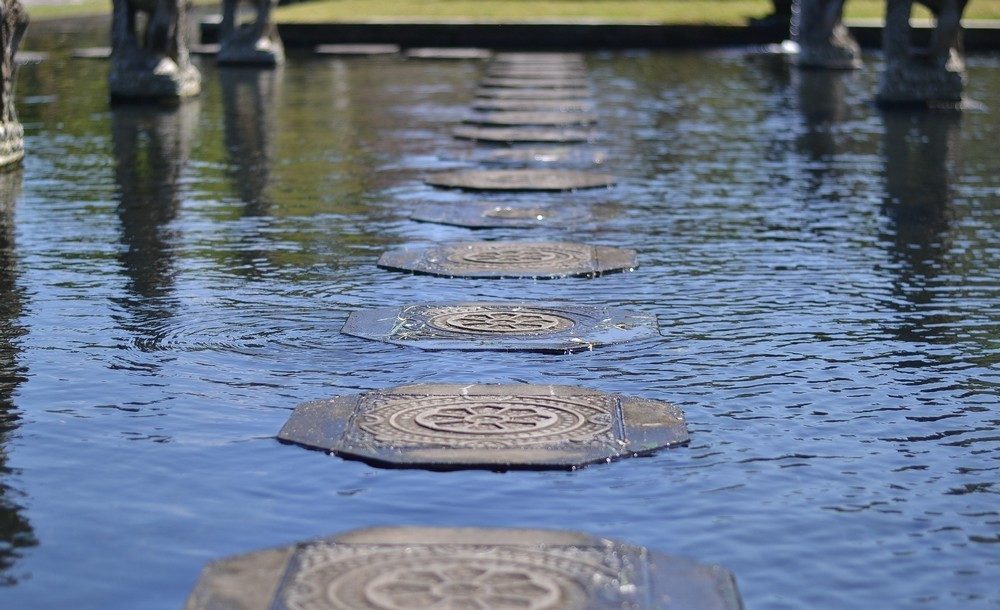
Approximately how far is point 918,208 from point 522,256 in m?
3.18

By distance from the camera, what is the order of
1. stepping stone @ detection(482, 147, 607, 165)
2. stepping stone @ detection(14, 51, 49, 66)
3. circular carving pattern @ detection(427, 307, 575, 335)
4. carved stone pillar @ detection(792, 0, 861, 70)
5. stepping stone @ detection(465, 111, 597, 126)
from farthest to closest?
1. carved stone pillar @ detection(792, 0, 861, 70)
2. stepping stone @ detection(14, 51, 49, 66)
3. stepping stone @ detection(465, 111, 597, 126)
4. stepping stone @ detection(482, 147, 607, 165)
5. circular carving pattern @ detection(427, 307, 575, 335)

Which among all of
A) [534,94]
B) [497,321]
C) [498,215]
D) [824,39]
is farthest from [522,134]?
[824,39]

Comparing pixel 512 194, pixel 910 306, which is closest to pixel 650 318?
pixel 910 306

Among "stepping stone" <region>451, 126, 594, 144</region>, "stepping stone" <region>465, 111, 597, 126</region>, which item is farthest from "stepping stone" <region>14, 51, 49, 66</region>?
"stepping stone" <region>451, 126, 594, 144</region>

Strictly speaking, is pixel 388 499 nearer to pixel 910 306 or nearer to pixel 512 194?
pixel 910 306

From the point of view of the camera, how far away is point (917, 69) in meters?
18.2

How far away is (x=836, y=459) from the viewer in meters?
5.57

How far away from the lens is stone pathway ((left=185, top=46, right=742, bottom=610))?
14.1 ft

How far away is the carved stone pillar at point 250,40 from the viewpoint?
80.8 ft

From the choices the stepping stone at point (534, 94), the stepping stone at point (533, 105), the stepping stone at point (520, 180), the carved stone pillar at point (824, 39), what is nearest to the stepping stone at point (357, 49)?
the carved stone pillar at point (824, 39)

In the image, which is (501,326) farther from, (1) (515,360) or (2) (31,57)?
(2) (31,57)

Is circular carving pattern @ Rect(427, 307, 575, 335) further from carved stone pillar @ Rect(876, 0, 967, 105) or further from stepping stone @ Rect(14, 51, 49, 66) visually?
stepping stone @ Rect(14, 51, 49, 66)

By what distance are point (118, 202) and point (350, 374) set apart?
5.17m

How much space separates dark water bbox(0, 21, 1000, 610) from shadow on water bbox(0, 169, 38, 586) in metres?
0.02
